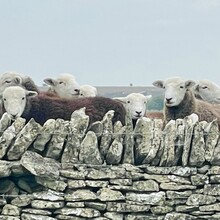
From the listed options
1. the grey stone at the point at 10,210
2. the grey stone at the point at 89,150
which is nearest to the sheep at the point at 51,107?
the grey stone at the point at 89,150

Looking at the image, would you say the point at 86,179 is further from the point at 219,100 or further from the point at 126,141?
the point at 219,100

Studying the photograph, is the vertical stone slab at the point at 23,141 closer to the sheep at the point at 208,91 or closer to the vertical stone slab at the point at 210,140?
the vertical stone slab at the point at 210,140

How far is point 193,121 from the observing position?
12148 mm

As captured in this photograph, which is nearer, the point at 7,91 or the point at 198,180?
the point at 198,180

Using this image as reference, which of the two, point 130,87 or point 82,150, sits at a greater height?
point 82,150

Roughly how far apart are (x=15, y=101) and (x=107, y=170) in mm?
2508

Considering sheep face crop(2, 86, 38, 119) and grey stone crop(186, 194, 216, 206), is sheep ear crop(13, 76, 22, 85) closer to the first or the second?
sheep face crop(2, 86, 38, 119)

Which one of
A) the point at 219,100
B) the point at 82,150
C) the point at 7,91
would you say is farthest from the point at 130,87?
the point at 82,150

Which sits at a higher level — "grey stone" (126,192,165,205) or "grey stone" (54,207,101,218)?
"grey stone" (126,192,165,205)

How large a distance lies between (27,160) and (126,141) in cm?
150

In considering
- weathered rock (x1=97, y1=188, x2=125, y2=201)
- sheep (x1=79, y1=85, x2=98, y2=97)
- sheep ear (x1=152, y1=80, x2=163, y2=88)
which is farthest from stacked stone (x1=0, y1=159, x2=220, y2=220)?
sheep (x1=79, y1=85, x2=98, y2=97)

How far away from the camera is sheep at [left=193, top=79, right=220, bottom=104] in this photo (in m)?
17.0

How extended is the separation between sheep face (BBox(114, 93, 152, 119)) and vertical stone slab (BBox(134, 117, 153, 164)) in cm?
214

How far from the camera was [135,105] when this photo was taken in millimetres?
14547
